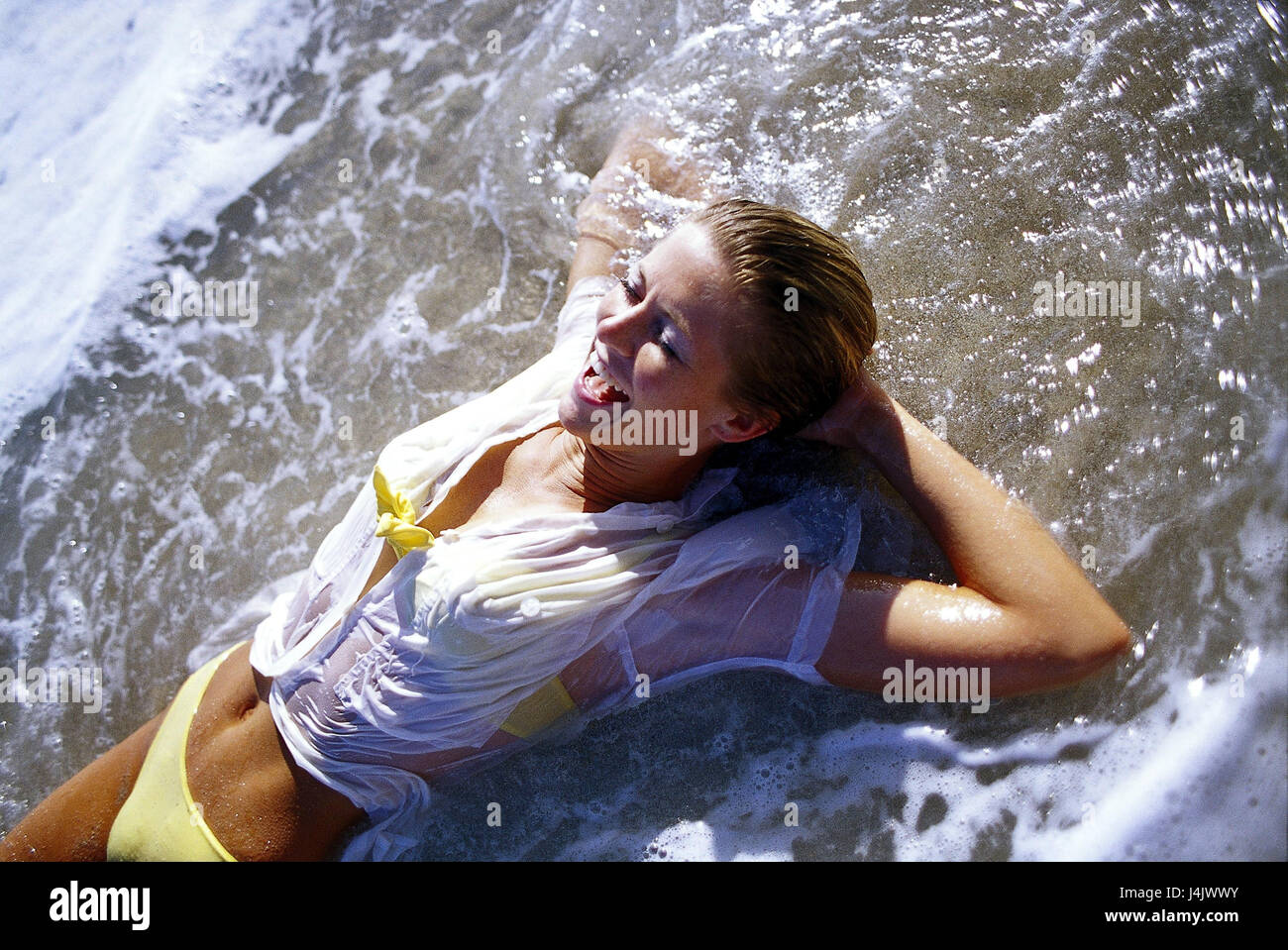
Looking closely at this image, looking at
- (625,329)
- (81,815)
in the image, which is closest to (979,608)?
(625,329)

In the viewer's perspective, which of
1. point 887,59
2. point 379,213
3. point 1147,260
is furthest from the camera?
point 379,213

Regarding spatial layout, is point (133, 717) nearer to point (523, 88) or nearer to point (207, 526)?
point (207, 526)

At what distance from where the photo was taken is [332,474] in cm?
369

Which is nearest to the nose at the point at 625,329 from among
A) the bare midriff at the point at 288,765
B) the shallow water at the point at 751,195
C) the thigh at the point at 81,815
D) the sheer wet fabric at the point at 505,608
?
the sheer wet fabric at the point at 505,608

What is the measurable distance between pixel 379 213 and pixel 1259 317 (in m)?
3.29

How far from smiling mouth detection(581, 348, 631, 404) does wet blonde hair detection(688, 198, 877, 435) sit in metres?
0.30

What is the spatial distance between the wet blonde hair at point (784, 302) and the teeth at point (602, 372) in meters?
0.29

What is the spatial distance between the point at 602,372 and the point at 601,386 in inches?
1.6

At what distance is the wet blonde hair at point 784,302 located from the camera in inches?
94.7

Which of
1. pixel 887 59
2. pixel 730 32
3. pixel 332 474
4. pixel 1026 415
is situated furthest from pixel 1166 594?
pixel 332 474

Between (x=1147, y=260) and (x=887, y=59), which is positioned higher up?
(x=887, y=59)

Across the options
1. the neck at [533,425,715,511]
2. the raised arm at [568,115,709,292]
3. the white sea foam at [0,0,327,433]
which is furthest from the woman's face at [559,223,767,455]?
the white sea foam at [0,0,327,433]
